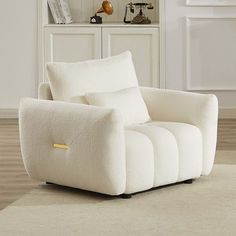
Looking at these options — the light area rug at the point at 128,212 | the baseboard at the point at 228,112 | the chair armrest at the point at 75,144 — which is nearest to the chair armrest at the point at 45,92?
the chair armrest at the point at 75,144

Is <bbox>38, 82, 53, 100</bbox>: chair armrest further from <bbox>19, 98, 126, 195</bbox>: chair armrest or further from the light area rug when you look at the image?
the light area rug

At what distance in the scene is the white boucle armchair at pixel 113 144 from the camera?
4.41 m

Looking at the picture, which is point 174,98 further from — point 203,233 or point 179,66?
point 179,66

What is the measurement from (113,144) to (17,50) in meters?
3.25

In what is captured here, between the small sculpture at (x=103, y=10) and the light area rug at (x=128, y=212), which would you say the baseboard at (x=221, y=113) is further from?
the light area rug at (x=128, y=212)

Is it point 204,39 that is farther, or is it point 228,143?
point 204,39

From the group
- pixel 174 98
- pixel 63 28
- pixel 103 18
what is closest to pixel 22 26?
pixel 63 28

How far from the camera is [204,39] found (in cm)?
734

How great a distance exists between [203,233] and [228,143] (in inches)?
102

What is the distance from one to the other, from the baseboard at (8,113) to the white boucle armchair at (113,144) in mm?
2592

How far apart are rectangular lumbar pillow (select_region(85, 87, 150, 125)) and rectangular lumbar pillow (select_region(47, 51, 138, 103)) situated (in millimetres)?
79

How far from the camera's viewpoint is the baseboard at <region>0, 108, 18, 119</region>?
752 centimetres

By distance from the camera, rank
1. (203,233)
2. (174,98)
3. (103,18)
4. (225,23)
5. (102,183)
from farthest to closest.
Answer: (103,18)
(225,23)
(174,98)
(102,183)
(203,233)

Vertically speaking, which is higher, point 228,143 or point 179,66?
point 179,66
